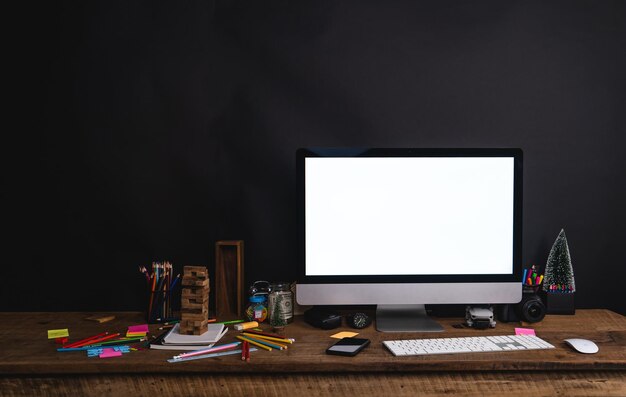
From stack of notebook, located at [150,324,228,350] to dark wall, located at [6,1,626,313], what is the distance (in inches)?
17.5

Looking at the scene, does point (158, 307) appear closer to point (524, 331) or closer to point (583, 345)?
point (524, 331)

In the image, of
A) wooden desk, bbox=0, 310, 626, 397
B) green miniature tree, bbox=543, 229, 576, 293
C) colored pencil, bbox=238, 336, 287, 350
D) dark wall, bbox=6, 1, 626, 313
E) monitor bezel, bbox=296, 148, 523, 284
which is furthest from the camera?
dark wall, bbox=6, 1, 626, 313

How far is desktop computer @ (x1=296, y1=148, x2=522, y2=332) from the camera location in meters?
1.54

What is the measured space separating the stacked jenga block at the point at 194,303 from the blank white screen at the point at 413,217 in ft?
1.21

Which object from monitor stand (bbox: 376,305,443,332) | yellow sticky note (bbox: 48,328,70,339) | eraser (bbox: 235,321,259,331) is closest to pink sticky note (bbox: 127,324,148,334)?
yellow sticky note (bbox: 48,328,70,339)

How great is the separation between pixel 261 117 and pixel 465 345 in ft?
3.65

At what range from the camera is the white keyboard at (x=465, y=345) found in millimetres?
1268

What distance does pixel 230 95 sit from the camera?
1.83 m

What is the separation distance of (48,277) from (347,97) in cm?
139

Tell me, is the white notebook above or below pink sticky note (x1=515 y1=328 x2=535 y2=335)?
above

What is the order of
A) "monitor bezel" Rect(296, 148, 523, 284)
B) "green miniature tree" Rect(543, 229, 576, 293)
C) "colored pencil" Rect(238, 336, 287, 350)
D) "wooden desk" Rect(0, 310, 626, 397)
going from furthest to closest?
1. "green miniature tree" Rect(543, 229, 576, 293)
2. "monitor bezel" Rect(296, 148, 523, 284)
3. "colored pencil" Rect(238, 336, 287, 350)
4. "wooden desk" Rect(0, 310, 626, 397)

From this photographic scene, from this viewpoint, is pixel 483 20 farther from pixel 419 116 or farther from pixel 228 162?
pixel 228 162

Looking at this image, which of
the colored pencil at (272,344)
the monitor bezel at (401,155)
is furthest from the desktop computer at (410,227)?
the colored pencil at (272,344)

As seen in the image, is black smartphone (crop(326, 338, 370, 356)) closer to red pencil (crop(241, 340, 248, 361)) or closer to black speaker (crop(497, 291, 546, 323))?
red pencil (crop(241, 340, 248, 361))
